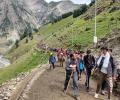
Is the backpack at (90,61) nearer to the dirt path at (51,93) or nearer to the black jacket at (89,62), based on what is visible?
the black jacket at (89,62)

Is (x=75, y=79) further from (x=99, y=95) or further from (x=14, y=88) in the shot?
(x=14, y=88)

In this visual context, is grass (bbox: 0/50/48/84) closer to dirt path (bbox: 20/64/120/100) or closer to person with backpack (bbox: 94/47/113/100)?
dirt path (bbox: 20/64/120/100)

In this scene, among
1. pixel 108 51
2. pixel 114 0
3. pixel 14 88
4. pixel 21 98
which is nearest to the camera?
pixel 108 51

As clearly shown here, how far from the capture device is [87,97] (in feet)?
82.9

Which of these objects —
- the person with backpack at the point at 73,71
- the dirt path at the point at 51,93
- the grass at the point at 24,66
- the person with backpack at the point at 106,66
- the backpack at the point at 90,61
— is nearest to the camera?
A: the person with backpack at the point at 106,66

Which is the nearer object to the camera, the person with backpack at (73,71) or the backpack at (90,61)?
the person with backpack at (73,71)

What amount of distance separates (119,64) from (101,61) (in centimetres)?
890

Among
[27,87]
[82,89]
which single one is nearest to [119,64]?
[82,89]

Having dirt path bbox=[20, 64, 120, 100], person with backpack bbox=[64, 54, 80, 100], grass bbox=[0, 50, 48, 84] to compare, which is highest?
person with backpack bbox=[64, 54, 80, 100]

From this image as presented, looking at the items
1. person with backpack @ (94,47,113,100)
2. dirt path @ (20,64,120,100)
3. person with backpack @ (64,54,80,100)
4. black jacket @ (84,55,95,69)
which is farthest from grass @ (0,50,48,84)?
person with backpack @ (94,47,113,100)

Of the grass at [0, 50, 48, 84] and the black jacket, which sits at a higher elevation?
the black jacket

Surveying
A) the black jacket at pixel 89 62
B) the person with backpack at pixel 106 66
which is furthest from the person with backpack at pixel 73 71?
the black jacket at pixel 89 62

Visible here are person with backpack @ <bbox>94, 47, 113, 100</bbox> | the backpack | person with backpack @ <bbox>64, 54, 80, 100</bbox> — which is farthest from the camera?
the backpack

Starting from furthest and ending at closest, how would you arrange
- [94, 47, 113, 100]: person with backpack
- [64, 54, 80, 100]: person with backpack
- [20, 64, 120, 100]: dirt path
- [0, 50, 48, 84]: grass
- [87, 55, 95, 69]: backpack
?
[0, 50, 48, 84]: grass → [87, 55, 95, 69]: backpack → [20, 64, 120, 100]: dirt path → [64, 54, 80, 100]: person with backpack → [94, 47, 113, 100]: person with backpack
